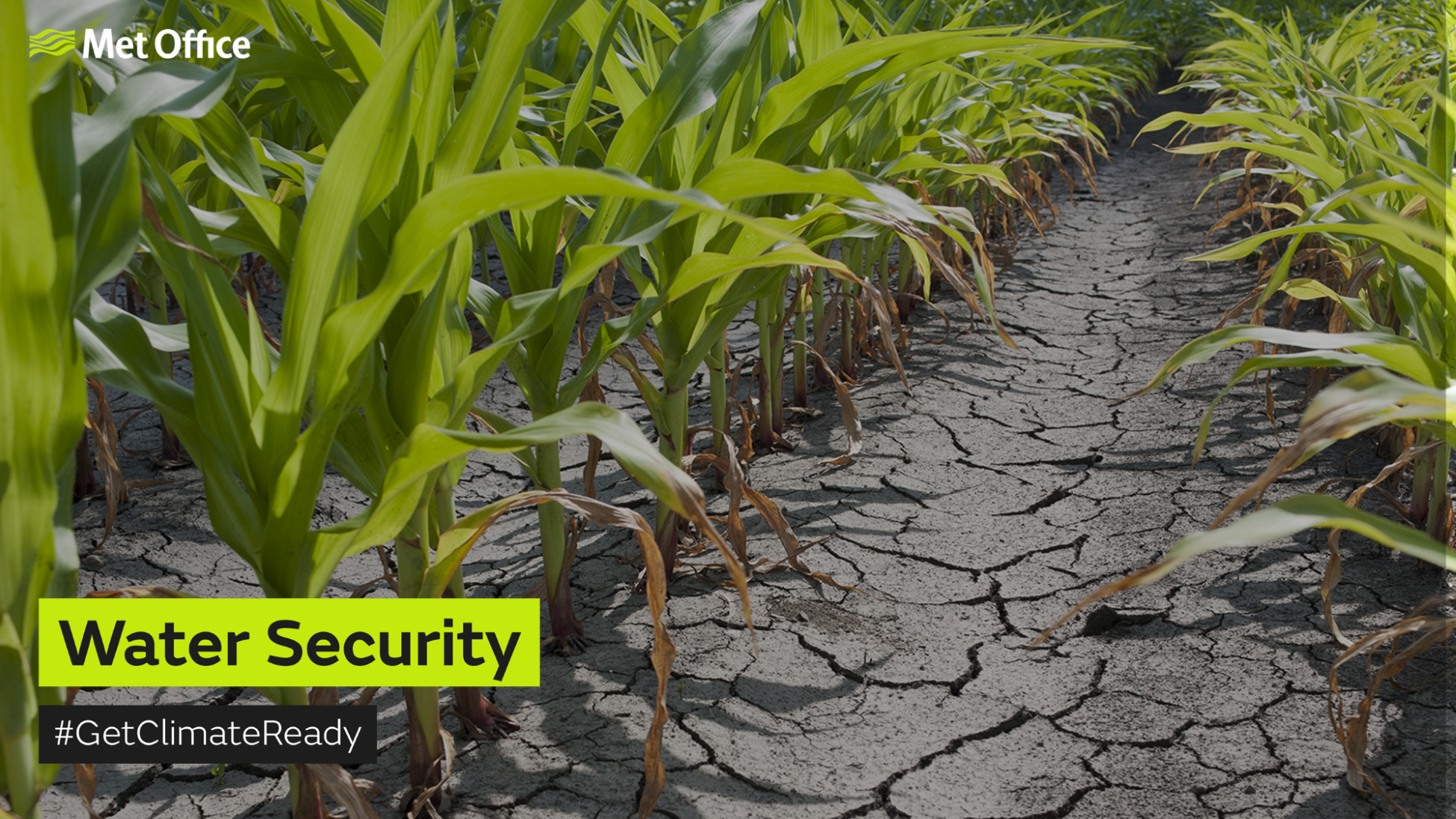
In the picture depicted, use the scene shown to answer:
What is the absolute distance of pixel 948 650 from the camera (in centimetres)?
128

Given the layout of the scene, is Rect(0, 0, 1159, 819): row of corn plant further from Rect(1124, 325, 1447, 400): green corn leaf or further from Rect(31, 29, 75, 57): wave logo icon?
Rect(1124, 325, 1447, 400): green corn leaf

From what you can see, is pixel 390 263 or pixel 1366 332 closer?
pixel 390 263

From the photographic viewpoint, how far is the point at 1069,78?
2682 mm

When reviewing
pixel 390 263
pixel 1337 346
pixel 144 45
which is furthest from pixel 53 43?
pixel 1337 346

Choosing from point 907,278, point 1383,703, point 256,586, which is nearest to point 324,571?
point 256,586

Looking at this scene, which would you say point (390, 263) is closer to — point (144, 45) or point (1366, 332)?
point (1366, 332)

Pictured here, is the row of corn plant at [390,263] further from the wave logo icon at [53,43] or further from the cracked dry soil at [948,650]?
the cracked dry soil at [948,650]

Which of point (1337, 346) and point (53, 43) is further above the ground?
point (53, 43)

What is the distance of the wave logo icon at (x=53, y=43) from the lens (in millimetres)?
611

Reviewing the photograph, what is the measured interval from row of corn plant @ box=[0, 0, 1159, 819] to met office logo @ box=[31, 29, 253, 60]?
19 mm

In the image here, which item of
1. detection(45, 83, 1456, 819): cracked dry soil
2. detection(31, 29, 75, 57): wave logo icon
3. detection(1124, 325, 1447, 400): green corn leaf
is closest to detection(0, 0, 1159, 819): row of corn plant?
detection(31, 29, 75, 57): wave logo icon

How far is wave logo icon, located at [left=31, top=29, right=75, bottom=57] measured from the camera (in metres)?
0.61

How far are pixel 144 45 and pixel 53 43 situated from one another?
78cm

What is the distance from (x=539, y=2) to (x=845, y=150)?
0.98 m
